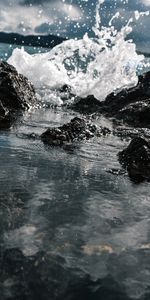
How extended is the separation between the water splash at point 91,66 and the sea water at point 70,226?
19.7 meters

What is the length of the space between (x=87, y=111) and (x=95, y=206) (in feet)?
51.9

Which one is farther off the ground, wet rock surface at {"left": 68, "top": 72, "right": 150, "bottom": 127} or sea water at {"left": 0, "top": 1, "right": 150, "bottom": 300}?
wet rock surface at {"left": 68, "top": 72, "right": 150, "bottom": 127}

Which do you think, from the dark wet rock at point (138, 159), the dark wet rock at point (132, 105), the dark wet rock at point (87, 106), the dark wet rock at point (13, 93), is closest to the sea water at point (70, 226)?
the dark wet rock at point (138, 159)

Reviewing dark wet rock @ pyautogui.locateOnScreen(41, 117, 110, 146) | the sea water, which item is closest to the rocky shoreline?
dark wet rock @ pyautogui.locateOnScreen(41, 117, 110, 146)

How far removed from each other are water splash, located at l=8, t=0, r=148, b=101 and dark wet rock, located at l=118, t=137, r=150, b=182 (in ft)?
60.9

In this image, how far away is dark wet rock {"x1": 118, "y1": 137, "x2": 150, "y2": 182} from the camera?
28.8 feet

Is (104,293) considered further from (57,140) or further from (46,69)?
(46,69)

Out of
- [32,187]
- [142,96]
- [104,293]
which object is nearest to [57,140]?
[32,187]

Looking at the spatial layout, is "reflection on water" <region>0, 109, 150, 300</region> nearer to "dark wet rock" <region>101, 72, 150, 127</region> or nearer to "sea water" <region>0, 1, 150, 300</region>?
"sea water" <region>0, 1, 150, 300</region>

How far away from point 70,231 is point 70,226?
161mm

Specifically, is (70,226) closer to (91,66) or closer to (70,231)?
(70,231)

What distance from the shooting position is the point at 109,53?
31141mm

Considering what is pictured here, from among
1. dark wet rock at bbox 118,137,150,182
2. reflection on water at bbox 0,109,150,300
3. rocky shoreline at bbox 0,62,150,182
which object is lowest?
reflection on water at bbox 0,109,150,300

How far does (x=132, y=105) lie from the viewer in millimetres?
19938
